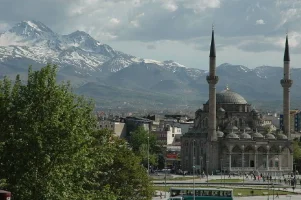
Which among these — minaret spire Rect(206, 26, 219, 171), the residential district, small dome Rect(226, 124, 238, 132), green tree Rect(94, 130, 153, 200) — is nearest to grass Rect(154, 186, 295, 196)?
green tree Rect(94, 130, 153, 200)

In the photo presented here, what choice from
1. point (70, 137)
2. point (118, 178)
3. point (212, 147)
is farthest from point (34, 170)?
point (212, 147)

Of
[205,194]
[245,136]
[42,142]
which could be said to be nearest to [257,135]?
[245,136]

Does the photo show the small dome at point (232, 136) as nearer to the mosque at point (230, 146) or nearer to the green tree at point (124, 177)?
the mosque at point (230, 146)

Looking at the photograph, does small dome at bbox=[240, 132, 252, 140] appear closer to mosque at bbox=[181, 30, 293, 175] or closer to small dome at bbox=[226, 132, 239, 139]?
mosque at bbox=[181, 30, 293, 175]

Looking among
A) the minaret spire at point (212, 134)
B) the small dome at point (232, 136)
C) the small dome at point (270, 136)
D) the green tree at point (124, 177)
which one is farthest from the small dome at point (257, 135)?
the green tree at point (124, 177)

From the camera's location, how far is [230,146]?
14188 centimetres

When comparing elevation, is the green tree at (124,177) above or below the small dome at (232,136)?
below

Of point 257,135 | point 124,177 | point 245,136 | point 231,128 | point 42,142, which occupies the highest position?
point 231,128

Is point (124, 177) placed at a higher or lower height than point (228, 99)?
lower

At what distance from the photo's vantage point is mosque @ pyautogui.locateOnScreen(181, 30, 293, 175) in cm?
14188

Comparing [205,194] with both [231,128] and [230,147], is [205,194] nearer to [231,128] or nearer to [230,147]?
[230,147]

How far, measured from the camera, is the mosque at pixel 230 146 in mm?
141875

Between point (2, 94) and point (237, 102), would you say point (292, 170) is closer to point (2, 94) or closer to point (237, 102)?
point (237, 102)

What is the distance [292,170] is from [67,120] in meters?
104
